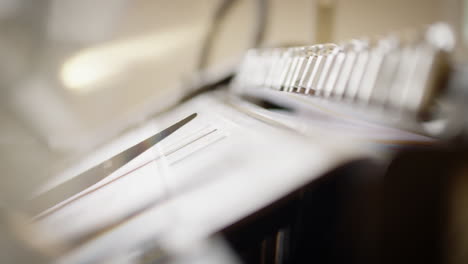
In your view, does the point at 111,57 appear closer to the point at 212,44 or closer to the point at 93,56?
the point at 93,56

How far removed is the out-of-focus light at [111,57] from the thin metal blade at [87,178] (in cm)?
113

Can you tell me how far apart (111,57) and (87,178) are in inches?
49.4

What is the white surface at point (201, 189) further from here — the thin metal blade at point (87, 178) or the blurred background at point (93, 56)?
the blurred background at point (93, 56)

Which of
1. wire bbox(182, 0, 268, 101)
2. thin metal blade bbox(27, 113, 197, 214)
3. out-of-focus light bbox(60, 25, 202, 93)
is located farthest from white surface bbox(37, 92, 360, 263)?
out-of-focus light bbox(60, 25, 202, 93)

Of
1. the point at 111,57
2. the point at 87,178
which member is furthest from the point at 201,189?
the point at 111,57

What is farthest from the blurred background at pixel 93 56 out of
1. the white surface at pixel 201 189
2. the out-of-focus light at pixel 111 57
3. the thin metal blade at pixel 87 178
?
the white surface at pixel 201 189

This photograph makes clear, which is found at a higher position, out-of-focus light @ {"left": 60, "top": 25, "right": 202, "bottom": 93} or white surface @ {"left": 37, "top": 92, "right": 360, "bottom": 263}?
white surface @ {"left": 37, "top": 92, "right": 360, "bottom": 263}

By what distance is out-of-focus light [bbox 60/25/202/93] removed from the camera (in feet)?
4.84

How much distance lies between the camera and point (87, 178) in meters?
0.37

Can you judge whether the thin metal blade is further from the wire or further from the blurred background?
the blurred background

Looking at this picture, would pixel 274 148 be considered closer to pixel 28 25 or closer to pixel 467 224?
pixel 467 224

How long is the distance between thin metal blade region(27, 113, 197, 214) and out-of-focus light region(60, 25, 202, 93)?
3.71ft

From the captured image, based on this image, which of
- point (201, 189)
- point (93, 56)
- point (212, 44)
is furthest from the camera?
point (93, 56)

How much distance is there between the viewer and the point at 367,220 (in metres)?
0.13
